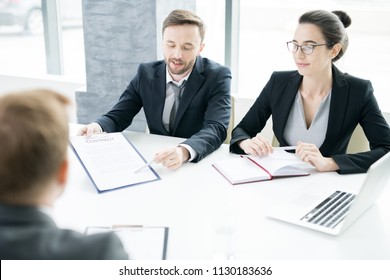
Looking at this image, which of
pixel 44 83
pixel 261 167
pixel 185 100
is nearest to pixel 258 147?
pixel 261 167

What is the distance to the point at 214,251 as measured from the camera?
1371 mm

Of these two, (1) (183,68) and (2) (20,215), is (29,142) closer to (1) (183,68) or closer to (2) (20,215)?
(2) (20,215)

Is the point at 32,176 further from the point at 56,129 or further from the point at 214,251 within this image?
the point at 214,251

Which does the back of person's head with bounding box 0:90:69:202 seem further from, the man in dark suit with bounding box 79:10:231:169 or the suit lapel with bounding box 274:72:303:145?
the suit lapel with bounding box 274:72:303:145

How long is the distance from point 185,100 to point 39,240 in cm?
174

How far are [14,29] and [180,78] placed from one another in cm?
336

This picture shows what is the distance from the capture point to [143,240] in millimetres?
1415

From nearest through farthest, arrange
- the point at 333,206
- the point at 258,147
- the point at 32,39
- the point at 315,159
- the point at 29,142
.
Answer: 1. the point at 29,142
2. the point at 333,206
3. the point at 315,159
4. the point at 258,147
5. the point at 32,39

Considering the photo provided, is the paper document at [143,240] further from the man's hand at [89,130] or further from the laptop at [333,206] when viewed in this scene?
the man's hand at [89,130]

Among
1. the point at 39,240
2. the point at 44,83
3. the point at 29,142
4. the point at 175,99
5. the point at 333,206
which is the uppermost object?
the point at 29,142

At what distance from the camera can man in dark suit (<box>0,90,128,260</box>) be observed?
0.82 metres

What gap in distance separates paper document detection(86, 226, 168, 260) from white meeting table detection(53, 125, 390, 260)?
0.09ft

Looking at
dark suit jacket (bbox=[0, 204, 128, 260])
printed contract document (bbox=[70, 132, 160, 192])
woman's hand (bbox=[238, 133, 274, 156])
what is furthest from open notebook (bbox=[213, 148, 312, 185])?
dark suit jacket (bbox=[0, 204, 128, 260])

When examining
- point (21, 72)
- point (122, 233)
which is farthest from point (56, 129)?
point (21, 72)
